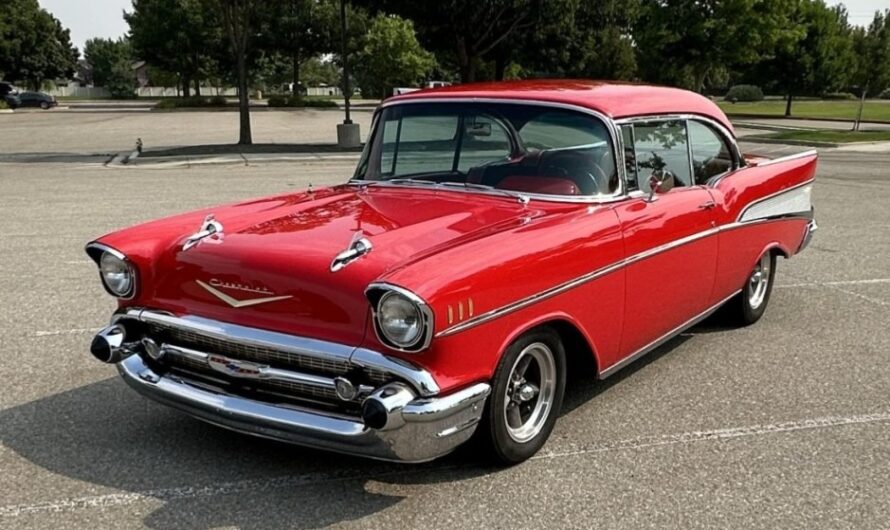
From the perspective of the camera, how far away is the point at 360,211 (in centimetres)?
390

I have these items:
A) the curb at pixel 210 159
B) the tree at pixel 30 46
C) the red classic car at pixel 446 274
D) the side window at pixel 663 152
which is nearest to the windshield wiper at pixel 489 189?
the red classic car at pixel 446 274

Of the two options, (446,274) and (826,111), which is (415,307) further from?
(826,111)

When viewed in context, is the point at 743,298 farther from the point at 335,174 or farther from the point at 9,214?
the point at 335,174

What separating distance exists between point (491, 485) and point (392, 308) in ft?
3.06

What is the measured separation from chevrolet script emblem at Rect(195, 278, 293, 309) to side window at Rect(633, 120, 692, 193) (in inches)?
81.4

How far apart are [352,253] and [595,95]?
1875 millimetres

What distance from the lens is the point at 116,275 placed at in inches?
143

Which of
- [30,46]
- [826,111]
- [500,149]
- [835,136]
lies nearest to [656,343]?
[500,149]

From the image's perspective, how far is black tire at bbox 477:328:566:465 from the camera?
3.22 metres

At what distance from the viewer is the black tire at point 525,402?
322 centimetres

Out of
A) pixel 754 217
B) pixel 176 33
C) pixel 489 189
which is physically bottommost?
pixel 754 217

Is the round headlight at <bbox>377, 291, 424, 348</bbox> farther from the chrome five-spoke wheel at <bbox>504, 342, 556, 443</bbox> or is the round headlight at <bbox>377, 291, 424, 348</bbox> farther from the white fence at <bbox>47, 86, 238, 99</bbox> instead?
the white fence at <bbox>47, 86, 238, 99</bbox>

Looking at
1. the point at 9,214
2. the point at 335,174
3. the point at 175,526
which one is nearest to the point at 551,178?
the point at 175,526

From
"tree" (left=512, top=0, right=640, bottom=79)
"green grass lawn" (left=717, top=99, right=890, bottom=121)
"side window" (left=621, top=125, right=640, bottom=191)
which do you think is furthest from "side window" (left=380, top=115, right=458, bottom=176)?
"green grass lawn" (left=717, top=99, right=890, bottom=121)
